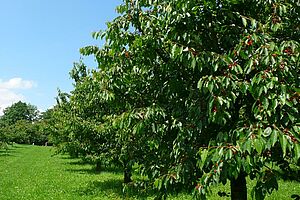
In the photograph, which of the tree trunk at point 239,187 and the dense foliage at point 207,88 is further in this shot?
the tree trunk at point 239,187

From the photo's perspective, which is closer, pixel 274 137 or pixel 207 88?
pixel 274 137

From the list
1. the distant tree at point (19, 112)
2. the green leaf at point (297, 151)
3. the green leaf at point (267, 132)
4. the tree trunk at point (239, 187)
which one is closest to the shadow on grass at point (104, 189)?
the tree trunk at point (239, 187)

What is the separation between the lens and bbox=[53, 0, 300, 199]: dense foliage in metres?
3.19

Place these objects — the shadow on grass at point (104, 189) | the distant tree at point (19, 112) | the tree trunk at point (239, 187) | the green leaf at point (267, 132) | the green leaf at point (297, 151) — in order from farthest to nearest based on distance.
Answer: the distant tree at point (19, 112) → the shadow on grass at point (104, 189) → the tree trunk at point (239, 187) → the green leaf at point (267, 132) → the green leaf at point (297, 151)

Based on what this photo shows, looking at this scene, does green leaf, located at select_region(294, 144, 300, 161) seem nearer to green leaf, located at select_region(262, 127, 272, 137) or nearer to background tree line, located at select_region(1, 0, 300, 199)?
background tree line, located at select_region(1, 0, 300, 199)

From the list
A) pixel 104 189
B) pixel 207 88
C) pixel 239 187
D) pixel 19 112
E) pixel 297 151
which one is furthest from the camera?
pixel 19 112

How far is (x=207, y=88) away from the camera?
3381 millimetres

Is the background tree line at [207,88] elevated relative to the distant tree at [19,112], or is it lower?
lower

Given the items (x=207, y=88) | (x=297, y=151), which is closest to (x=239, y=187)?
(x=207, y=88)

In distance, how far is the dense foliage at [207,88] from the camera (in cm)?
319

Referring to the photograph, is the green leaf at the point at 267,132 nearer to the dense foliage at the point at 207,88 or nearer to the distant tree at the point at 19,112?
the dense foliage at the point at 207,88

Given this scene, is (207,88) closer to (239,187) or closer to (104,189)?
(239,187)

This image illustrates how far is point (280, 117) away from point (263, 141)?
45 centimetres

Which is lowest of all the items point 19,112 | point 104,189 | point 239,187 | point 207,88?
point 104,189
